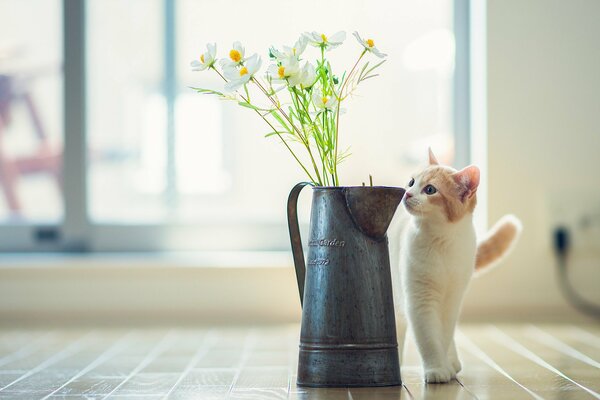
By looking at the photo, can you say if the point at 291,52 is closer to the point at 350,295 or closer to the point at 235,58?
the point at 235,58

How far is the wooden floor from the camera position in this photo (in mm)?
1305

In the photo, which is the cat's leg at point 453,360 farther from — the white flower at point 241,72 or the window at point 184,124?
the window at point 184,124

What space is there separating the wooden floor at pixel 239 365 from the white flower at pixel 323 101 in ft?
1.41

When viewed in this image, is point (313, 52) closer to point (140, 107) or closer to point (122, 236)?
point (140, 107)

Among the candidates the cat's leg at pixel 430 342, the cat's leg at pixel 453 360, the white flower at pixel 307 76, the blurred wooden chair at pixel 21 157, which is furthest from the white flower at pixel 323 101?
the blurred wooden chair at pixel 21 157

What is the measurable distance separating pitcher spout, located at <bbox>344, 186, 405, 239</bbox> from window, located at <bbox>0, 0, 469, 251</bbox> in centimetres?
118

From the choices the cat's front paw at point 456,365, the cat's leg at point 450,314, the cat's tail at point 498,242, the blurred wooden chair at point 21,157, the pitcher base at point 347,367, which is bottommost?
the cat's front paw at point 456,365

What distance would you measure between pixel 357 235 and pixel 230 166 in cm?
133

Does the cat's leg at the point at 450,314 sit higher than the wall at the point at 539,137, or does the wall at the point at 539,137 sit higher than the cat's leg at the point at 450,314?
the wall at the point at 539,137

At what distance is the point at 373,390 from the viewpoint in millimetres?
1293

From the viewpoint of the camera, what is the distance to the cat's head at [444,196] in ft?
4.58

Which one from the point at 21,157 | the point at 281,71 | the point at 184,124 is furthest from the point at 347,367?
the point at 21,157

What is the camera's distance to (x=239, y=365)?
1.61 meters

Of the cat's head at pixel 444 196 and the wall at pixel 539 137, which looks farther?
the wall at pixel 539 137
